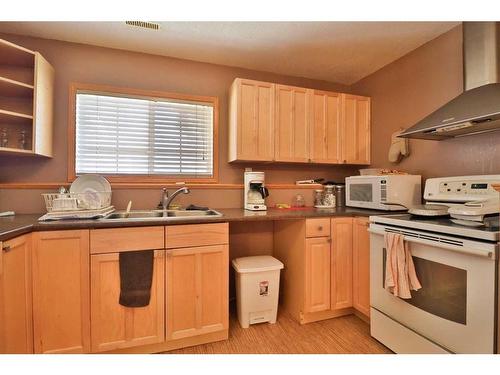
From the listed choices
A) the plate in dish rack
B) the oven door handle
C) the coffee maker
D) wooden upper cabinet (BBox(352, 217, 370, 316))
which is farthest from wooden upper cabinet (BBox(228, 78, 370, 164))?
the oven door handle

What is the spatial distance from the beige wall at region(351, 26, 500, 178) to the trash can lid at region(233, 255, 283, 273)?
1.53m

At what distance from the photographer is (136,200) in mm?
2135

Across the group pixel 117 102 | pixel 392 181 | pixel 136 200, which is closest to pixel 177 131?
pixel 117 102

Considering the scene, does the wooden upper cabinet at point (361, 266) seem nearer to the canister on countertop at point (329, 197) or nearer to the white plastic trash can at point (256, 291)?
the canister on countertop at point (329, 197)

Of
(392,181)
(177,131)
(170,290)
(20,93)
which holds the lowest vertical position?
(170,290)

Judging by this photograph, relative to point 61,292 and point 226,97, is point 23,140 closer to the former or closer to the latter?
point 61,292

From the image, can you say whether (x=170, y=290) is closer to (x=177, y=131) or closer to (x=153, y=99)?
(x=177, y=131)

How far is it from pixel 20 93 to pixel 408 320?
10.3 ft

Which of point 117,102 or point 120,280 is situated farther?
point 117,102

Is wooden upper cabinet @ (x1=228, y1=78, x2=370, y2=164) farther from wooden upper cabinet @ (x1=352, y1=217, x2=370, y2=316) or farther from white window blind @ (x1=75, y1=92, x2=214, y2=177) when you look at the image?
wooden upper cabinet @ (x1=352, y1=217, x2=370, y2=316)

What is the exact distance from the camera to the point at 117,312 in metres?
1.49
